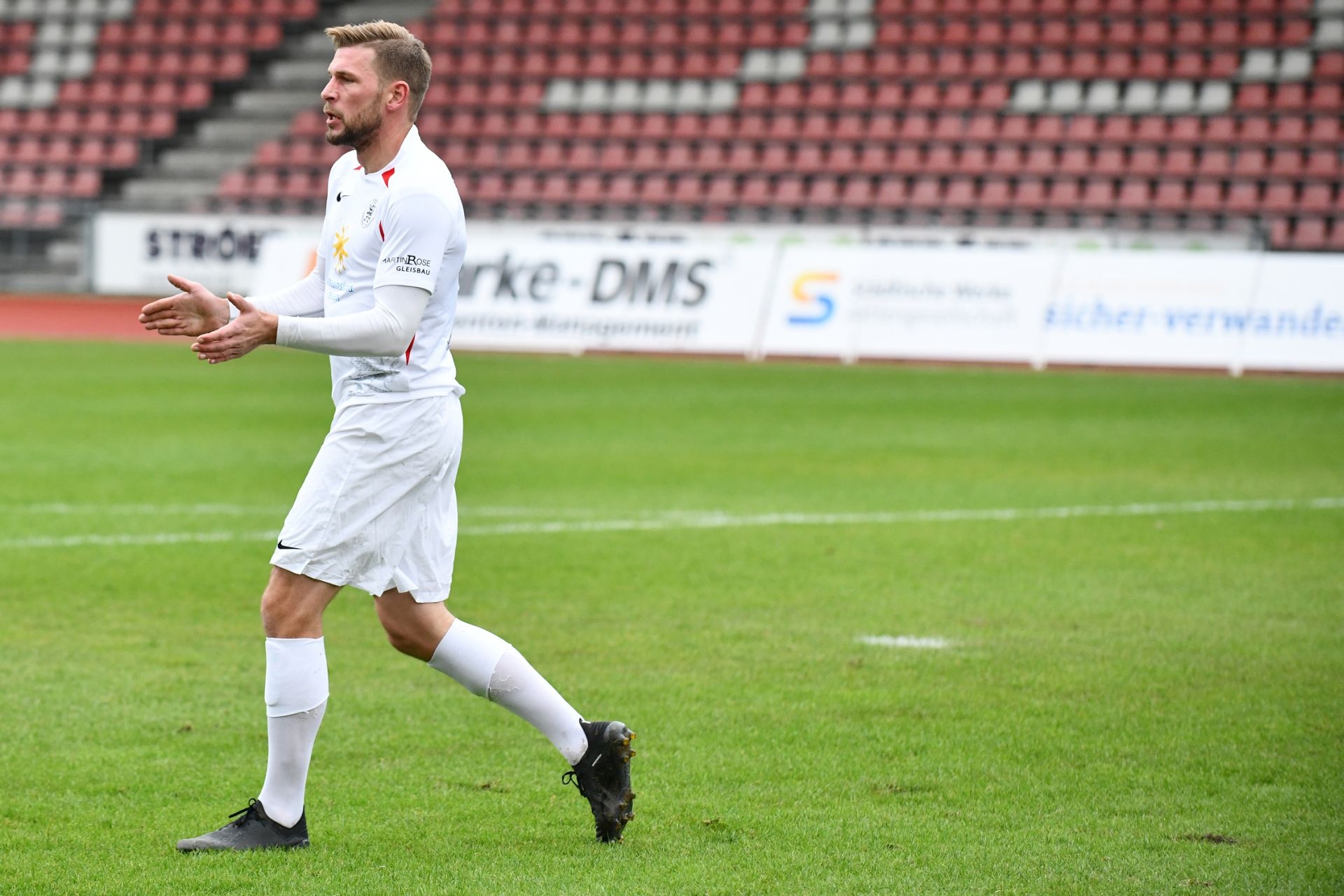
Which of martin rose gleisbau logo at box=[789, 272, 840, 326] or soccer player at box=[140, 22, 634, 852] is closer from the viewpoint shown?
soccer player at box=[140, 22, 634, 852]

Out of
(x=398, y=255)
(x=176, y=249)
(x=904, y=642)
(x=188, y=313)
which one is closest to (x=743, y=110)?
(x=176, y=249)

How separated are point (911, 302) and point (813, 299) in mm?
Result: 1220

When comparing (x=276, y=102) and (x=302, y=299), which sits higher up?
(x=302, y=299)

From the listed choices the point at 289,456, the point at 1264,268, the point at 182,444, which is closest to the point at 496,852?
the point at 289,456

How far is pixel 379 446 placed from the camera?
443 cm

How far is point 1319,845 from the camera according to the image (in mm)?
4461

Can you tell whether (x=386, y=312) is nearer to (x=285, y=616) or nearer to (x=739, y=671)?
(x=285, y=616)

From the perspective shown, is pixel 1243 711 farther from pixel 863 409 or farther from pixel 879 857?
pixel 863 409

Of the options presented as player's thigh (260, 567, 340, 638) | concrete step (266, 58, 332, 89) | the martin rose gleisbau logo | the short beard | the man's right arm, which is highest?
the short beard

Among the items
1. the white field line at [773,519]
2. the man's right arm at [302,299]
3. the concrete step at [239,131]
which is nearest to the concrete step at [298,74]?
the concrete step at [239,131]

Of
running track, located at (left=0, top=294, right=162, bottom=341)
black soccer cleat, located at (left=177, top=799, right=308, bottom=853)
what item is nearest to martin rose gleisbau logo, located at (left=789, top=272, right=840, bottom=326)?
running track, located at (left=0, top=294, right=162, bottom=341)

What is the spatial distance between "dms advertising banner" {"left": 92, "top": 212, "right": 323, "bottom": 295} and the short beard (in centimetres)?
2310

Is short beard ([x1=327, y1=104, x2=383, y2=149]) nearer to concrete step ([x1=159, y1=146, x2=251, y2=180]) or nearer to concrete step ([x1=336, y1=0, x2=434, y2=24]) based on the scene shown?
concrete step ([x1=159, y1=146, x2=251, y2=180])

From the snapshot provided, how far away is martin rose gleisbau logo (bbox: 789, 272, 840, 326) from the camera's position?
21297 millimetres
